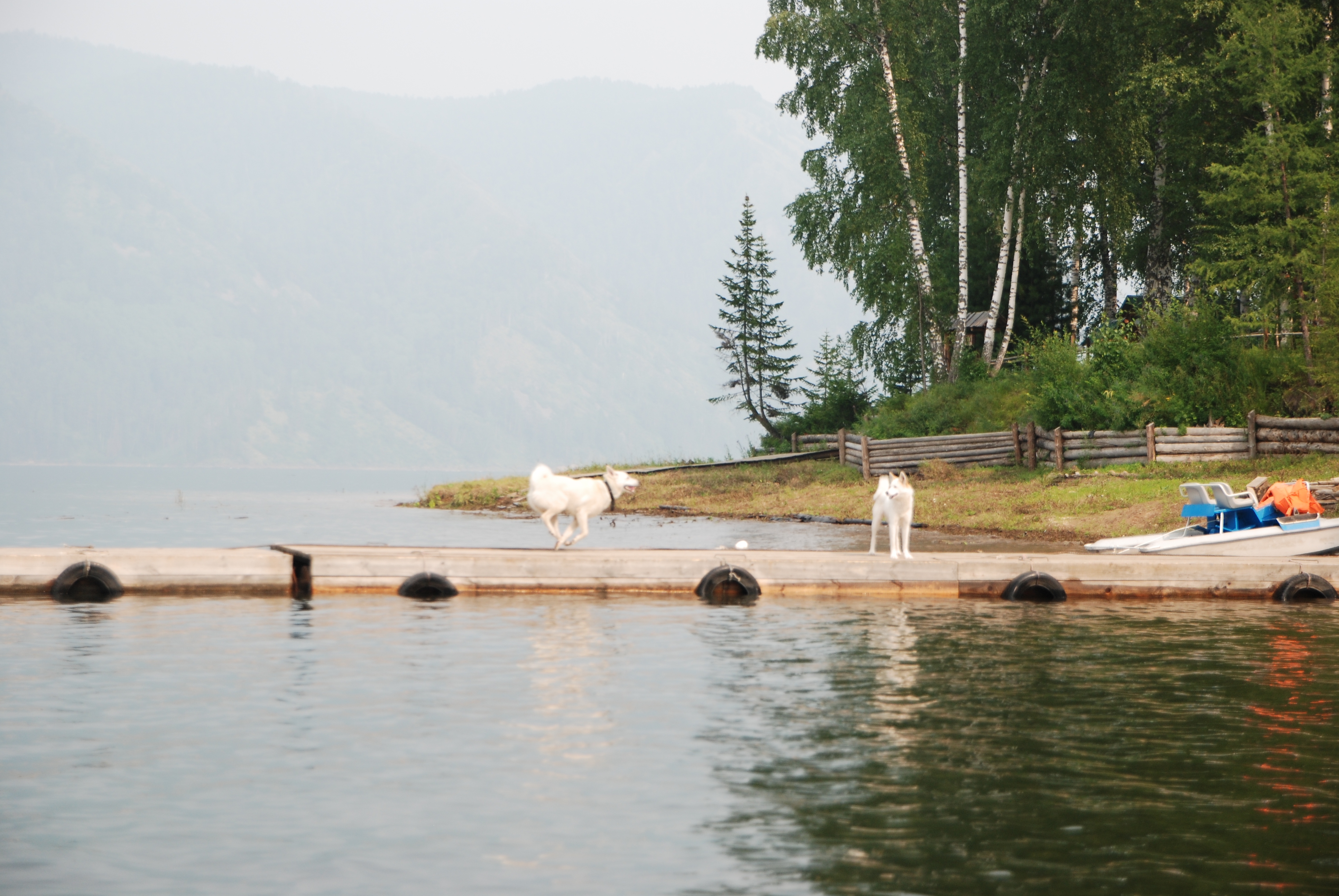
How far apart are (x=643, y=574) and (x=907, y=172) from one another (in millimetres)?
27203

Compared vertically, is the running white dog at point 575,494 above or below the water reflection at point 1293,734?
above

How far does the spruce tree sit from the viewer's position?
61.7 m

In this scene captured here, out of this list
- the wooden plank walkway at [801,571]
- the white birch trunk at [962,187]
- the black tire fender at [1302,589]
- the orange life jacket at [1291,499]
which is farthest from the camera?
the white birch trunk at [962,187]

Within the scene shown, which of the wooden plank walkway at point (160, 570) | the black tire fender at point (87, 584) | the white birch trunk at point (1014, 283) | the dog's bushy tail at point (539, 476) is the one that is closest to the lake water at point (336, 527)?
the wooden plank walkway at point (160, 570)

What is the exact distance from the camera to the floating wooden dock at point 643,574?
713 inches

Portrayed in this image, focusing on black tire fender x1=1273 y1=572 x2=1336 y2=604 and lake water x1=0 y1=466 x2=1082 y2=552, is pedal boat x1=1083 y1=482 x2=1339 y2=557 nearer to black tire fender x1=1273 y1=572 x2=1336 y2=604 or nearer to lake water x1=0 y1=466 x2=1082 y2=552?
black tire fender x1=1273 y1=572 x2=1336 y2=604

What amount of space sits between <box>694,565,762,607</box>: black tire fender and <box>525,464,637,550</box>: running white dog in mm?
1768

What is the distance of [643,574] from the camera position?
18.4m

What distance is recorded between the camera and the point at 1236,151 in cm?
3422

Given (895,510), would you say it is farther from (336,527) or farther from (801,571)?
(336,527)

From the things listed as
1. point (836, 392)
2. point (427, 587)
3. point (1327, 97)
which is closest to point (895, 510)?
point (427, 587)

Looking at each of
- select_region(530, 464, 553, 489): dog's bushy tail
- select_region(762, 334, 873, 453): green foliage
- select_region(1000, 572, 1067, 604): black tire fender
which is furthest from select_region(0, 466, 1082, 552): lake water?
select_region(762, 334, 873, 453): green foliage

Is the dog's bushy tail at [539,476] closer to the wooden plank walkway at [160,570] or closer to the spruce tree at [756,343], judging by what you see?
the wooden plank walkway at [160,570]

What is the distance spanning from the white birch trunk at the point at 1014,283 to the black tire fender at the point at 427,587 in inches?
1095
